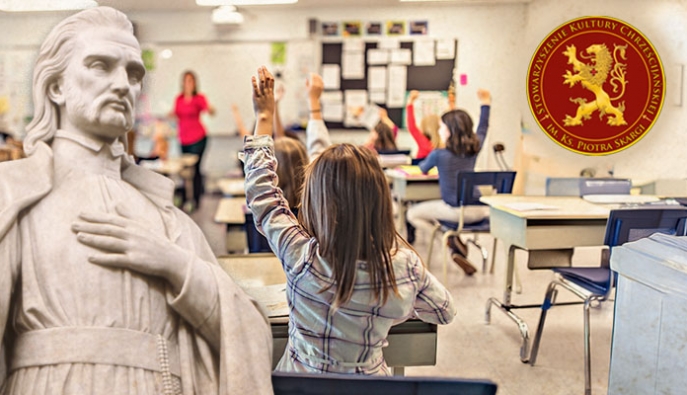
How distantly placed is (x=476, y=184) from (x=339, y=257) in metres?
2.63

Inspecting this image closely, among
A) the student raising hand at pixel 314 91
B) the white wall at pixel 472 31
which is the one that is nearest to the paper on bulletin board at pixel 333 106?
the white wall at pixel 472 31

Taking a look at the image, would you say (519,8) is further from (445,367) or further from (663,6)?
(445,367)

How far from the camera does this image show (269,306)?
1.89 metres

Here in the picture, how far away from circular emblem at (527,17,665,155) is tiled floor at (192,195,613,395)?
981 millimetres

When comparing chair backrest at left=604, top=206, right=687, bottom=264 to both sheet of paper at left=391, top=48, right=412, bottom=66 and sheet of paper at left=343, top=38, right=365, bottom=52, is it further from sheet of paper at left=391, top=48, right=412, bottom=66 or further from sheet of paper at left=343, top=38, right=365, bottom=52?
sheet of paper at left=343, top=38, right=365, bottom=52

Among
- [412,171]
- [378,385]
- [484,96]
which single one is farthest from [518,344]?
[378,385]

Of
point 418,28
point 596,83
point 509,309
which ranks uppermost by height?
point 418,28

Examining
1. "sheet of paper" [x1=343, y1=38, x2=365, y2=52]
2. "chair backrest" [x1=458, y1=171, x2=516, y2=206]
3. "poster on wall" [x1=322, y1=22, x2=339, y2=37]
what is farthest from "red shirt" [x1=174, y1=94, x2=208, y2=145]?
"poster on wall" [x1=322, y1=22, x2=339, y2=37]

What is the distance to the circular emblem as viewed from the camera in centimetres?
235

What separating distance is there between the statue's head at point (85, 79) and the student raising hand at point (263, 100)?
0.63 metres

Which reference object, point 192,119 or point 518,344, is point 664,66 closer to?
point 518,344

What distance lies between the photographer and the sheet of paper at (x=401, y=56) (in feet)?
11.2

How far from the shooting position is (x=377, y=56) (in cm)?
368

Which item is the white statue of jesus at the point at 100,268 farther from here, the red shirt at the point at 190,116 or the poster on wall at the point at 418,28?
the red shirt at the point at 190,116
